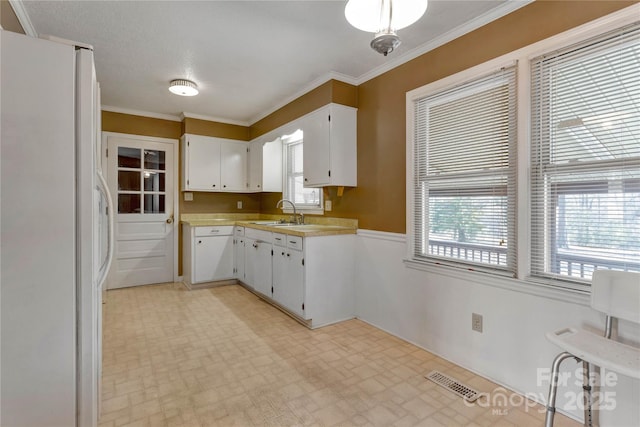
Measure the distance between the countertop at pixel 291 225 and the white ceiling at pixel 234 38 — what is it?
146 centimetres

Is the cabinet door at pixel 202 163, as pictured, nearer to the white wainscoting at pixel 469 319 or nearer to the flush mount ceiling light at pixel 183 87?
the flush mount ceiling light at pixel 183 87

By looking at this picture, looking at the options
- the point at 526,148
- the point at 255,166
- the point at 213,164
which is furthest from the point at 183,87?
the point at 526,148

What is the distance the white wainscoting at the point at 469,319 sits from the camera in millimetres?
1669

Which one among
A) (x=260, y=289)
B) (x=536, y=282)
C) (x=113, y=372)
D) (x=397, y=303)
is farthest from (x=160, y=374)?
(x=536, y=282)

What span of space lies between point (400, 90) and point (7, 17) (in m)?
2.73

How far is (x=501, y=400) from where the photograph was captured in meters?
1.83

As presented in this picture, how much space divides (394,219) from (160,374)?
2115 millimetres

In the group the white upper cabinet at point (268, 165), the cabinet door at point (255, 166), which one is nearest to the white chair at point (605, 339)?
the white upper cabinet at point (268, 165)

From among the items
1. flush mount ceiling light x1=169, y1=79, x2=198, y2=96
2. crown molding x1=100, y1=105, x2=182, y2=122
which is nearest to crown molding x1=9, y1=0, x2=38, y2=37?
flush mount ceiling light x1=169, y1=79, x2=198, y2=96

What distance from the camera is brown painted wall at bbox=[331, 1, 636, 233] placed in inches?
70.0

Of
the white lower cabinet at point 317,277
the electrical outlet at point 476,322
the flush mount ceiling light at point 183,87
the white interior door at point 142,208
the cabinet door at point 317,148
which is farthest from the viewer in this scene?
the white interior door at point 142,208

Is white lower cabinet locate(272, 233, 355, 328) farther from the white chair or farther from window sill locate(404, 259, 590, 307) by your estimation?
the white chair

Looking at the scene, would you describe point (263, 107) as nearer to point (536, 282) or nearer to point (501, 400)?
point (536, 282)

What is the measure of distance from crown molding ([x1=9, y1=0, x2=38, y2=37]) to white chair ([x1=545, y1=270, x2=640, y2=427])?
3542mm
